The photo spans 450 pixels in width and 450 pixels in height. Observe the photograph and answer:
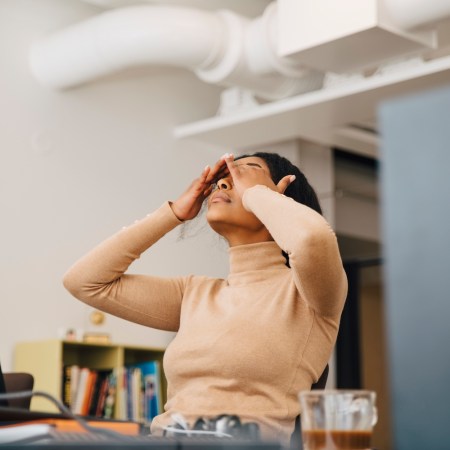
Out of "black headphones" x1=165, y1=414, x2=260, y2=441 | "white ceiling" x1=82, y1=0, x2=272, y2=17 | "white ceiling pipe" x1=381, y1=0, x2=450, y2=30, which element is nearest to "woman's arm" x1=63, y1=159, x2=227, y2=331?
"black headphones" x1=165, y1=414, x2=260, y2=441

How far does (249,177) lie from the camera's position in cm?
198

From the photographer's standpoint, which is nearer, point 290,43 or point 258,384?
point 258,384

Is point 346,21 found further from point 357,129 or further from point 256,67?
point 357,129

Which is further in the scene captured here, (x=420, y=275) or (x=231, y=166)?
(x=231, y=166)

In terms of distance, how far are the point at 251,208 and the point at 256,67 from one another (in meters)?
2.69

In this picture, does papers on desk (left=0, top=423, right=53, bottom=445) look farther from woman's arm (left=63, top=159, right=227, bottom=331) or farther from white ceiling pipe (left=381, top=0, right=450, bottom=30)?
white ceiling pipe (left=381, top=0, right=450, bottom=30)

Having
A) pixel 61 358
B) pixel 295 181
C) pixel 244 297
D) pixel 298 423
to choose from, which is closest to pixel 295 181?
pixel 295 181

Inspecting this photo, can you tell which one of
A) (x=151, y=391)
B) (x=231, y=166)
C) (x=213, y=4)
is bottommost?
(x=151, y=391)

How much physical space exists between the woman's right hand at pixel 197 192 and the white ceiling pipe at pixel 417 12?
171 centimetres

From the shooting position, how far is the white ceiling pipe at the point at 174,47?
167 inches

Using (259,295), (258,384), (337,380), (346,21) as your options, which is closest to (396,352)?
(258,384)

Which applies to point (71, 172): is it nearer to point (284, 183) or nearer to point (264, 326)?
point (284, 183)

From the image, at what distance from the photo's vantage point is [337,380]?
19.2ft

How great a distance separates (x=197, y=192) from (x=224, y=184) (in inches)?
3.0
